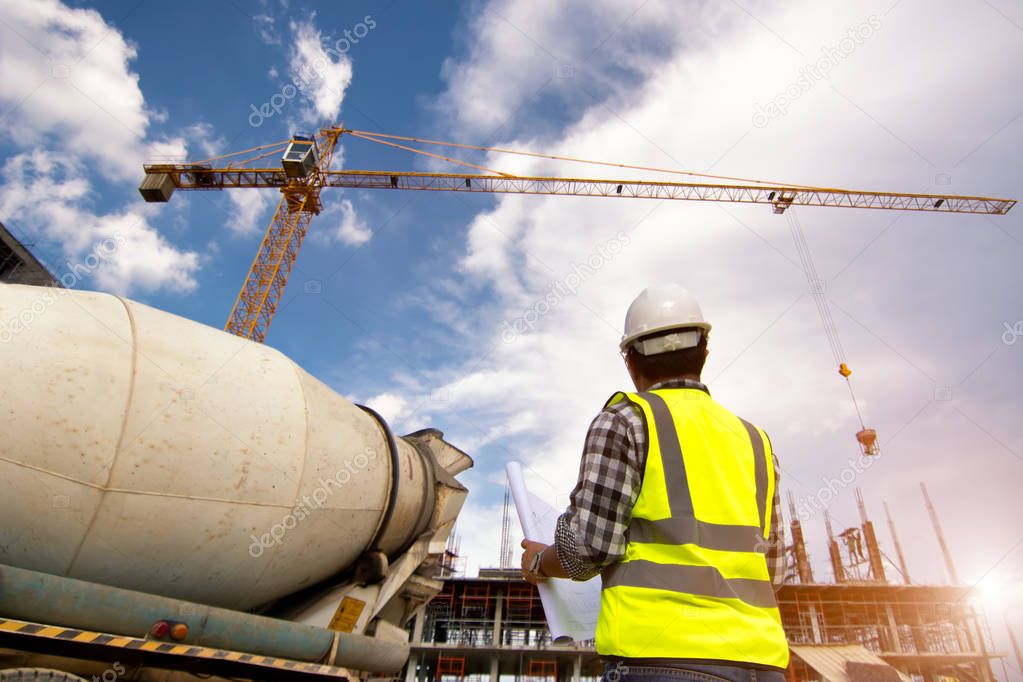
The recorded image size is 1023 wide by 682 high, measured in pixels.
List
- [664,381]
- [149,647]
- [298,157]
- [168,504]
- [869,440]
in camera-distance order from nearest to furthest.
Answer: [664,381] < [149,647] < [168,504] < [869,440] < [298,157]

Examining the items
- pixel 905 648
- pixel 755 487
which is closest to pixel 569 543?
pixel 755 487

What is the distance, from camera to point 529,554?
2.30 meters

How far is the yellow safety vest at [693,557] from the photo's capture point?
1690 millimetres

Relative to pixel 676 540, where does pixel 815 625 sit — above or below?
above

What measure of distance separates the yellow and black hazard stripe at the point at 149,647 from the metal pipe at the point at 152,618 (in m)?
0.06

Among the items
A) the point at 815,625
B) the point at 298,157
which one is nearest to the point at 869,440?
the point at 815,625

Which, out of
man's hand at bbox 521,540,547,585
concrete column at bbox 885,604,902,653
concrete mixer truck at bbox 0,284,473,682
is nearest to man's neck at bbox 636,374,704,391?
man's hand at bbox 521,540,547,585

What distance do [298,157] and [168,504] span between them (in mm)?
38900

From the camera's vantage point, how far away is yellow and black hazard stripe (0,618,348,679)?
3279 mm

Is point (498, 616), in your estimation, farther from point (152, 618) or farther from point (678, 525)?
point (678, 525)

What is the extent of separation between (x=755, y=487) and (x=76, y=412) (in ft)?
13.3

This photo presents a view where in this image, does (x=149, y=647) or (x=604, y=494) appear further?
(x=149, y=647)

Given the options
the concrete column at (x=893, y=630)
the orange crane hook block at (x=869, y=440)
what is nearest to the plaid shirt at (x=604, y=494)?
the orange crane hook block at (x=869, y=440)

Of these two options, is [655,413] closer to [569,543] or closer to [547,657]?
[569,543]
